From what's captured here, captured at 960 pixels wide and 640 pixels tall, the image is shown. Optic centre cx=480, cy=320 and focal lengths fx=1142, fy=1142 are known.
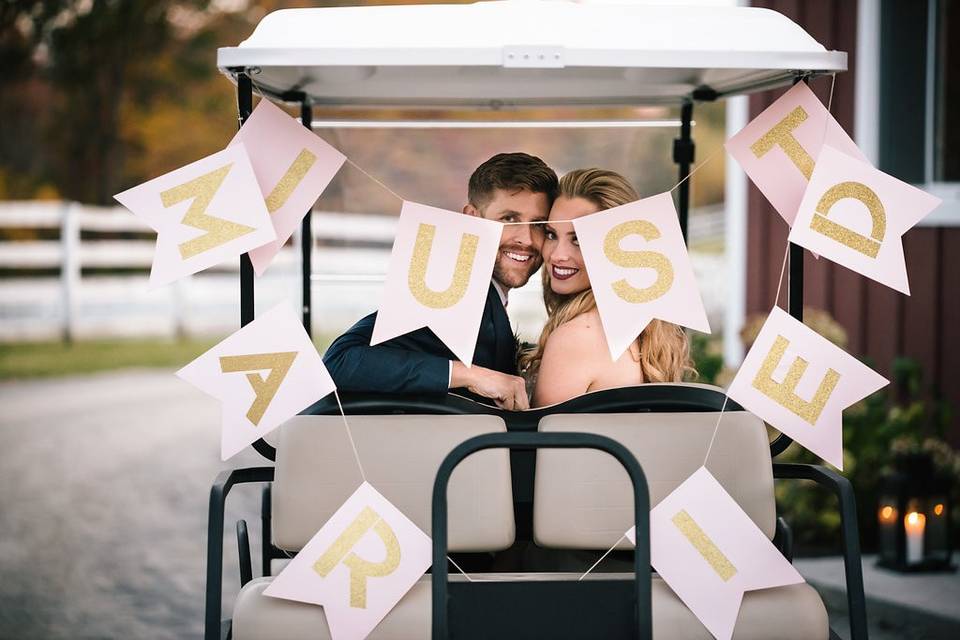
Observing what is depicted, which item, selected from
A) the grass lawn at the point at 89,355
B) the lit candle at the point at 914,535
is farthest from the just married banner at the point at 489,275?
the grass lawn at the point at 89,355

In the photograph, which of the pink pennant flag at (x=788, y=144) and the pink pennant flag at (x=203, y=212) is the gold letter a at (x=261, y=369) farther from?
the pink pennant flag at (x=788, y=144)

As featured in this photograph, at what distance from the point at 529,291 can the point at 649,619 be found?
65.5 inches

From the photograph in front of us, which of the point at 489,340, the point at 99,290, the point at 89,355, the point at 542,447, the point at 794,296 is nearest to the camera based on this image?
the point at 542,447

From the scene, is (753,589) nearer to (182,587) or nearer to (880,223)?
(880,223)

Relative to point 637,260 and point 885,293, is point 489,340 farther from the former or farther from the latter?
point 885,293

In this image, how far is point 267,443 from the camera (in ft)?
8.71

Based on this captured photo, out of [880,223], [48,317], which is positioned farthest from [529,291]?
[48,317]

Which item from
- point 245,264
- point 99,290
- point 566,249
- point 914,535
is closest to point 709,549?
point 566,249

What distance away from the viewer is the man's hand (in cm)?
258

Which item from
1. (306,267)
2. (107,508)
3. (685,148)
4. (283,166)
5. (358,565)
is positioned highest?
(685,148)

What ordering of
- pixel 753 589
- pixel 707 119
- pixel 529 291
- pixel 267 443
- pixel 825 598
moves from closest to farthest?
pixel 753 589 → pixel 267 443 → pixel 529 291 → pixel 825 598 → pixel 707 119

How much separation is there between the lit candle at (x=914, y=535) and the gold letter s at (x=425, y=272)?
3.00 metres

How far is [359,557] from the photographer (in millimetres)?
2180

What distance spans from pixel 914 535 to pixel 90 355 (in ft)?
→ 29.8
